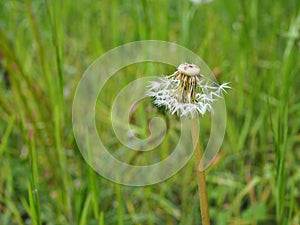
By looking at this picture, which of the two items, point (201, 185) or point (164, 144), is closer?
point (201, 185)

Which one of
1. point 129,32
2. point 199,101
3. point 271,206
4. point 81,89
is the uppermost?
point 129,32

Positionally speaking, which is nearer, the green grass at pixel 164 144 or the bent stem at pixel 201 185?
the bent stem at pixel 201 185

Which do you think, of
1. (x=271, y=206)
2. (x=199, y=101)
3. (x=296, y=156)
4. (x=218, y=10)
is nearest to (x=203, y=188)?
(x=199, y=101)

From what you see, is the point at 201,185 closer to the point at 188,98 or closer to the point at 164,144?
the point at 188,98

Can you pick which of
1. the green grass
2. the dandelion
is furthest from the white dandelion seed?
the green grass

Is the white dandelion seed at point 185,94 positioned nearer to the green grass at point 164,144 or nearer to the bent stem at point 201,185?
the bent stem at point 201,185

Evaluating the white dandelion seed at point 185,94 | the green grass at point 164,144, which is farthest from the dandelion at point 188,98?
the green grass at point 164,144

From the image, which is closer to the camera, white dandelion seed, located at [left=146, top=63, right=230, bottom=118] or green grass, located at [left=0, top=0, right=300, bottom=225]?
white dandelion seed, located at [left=146, top=63, right=230, bottom=118]

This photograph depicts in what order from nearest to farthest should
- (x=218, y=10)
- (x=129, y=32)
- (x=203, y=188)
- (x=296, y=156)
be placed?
(x=203, y=188) < (x=296, y=156) < (x=218, y=10) < (x=129, y=32)

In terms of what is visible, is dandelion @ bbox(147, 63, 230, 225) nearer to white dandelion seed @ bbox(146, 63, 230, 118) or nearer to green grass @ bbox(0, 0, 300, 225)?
white dandelion seed @ bbox(146, 63, 230, 118)

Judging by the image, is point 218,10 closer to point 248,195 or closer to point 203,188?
point 248,195

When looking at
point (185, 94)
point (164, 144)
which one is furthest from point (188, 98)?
point (164, 144)
